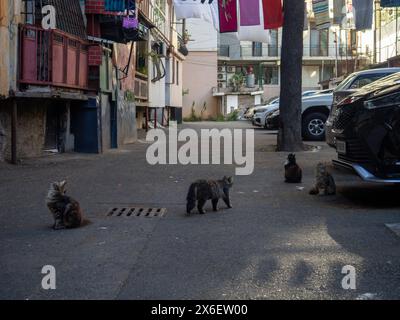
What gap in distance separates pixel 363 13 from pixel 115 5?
892 centimetres

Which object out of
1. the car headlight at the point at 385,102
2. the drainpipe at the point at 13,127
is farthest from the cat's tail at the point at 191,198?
the drainpipe at the point at 13,127

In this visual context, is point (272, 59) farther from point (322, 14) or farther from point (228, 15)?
point (228, 15)

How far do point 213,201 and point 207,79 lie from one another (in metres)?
45.2

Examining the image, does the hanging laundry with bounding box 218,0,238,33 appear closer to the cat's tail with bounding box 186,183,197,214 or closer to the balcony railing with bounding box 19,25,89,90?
the balcony railing with bounding box 19,25,89,90

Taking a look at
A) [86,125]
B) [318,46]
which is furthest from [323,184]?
[318,46]

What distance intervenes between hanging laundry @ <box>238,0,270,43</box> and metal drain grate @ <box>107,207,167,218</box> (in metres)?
9.13

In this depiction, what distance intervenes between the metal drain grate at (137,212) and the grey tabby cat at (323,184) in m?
2.37

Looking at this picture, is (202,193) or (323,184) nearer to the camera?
(202,193)

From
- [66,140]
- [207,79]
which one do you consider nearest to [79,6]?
[66,140]

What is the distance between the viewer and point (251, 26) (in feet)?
53.0

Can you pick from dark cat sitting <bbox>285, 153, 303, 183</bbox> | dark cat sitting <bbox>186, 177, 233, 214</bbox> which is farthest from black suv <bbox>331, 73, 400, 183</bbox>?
dark cat sitting <bbox>285, 153, 303, 183</bbox>

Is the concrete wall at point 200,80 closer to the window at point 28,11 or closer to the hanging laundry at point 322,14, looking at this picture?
the hanging laundry at point 322,14

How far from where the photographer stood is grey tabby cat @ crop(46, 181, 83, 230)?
6758mm

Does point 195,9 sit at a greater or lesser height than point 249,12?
greater
